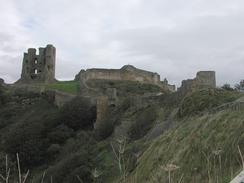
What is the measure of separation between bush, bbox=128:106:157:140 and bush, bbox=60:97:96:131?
35.8ft

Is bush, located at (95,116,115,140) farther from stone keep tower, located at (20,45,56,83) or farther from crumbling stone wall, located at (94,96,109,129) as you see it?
stone keep tower, located at (20,45,56,83)

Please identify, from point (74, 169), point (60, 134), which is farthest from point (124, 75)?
point (74, 169)

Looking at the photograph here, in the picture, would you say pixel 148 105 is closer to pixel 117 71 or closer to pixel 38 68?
pixel 117 71

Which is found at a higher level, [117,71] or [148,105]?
[117,71]

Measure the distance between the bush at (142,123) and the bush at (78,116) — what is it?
1093 cm

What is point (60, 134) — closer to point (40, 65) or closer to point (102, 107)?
point (102, 107)

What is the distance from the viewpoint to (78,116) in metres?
48.4

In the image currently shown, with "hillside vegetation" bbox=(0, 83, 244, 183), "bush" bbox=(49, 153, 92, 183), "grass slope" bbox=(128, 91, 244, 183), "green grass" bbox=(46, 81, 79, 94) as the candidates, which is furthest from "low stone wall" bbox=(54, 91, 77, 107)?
"grass slope" bbox=(128, 91, 244, 183)

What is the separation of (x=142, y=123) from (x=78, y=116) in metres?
13.4

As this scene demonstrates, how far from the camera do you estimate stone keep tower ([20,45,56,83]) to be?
74562mm

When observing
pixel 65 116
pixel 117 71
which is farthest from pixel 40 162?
pixel 117 71

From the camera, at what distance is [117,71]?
6762 centimetres

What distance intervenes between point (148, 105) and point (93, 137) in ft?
17.6

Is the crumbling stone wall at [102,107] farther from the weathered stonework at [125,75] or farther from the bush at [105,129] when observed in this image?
the weathered stonework at [125,75]
